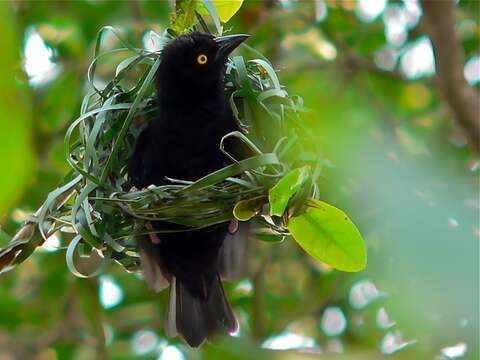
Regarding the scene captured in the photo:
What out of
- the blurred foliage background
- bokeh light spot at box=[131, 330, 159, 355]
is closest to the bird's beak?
the blurred foliage background

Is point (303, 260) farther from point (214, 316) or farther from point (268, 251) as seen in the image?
point (214, 316)

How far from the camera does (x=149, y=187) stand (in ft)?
6.52

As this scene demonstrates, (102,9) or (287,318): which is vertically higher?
(102,9)

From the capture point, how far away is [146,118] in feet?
8.25

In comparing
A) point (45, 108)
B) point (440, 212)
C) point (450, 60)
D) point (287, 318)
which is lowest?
point (287, 318)

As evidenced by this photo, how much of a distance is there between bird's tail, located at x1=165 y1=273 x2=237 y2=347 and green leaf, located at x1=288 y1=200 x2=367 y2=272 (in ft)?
2.90

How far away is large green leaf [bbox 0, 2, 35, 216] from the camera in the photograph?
461 millimetres

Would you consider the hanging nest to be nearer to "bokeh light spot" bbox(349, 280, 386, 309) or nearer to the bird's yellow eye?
the bird's yellow eye

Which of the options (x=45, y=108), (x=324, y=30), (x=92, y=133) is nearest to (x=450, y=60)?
(x=324, y=30)

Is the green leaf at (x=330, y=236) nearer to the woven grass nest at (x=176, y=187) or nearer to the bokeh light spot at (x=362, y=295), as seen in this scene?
the woven grass nest at (x=176, y=187)

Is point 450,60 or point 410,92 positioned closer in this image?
point 450,60

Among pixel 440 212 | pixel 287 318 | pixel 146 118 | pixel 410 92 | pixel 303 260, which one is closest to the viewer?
pixel 440 212

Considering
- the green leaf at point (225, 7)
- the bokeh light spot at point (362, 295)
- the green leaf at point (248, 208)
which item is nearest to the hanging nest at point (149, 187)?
the green leaf at point (248, 208)

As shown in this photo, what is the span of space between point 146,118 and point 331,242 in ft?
3.07
